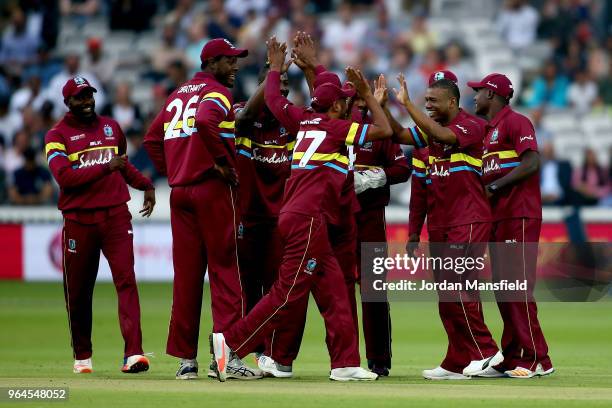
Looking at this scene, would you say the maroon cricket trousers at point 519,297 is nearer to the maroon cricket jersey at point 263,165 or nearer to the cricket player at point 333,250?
the cricket player at point 333,250

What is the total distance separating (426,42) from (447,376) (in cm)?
1563

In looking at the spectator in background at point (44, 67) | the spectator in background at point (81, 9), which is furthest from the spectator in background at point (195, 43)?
the spectator in background at point (81, 9)

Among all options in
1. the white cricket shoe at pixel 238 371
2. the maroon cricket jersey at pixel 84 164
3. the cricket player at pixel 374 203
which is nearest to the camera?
the white cricket shoe at pixel 238 371

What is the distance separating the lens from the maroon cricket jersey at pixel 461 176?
11.2 m

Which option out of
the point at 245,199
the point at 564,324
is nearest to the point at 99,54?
the point at 564,324

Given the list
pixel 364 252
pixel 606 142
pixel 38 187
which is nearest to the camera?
pixel 364 252

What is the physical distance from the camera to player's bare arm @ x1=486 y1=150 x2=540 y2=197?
37.1 feet

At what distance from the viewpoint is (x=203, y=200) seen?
10953 mm

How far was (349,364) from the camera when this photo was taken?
10.7m

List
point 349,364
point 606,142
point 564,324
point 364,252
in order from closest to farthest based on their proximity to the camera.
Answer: point 349,364 → point 364,252 → point 564,324 → point 606,142

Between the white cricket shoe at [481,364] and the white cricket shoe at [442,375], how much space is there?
67 millimetres

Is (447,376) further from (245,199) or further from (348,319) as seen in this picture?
(245,199)

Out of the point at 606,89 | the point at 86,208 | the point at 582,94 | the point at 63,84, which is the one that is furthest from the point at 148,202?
the point at 606,89

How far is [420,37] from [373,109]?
15.9 metres
